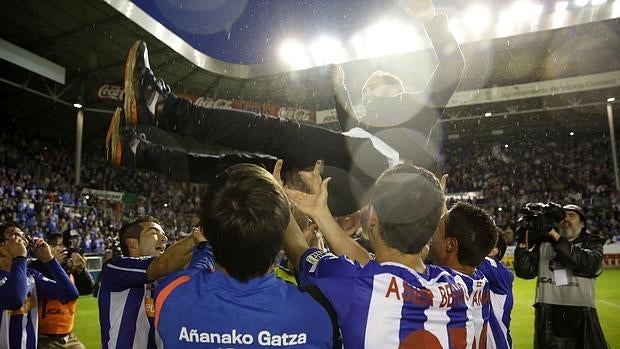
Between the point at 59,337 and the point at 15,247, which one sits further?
the point at 59,337

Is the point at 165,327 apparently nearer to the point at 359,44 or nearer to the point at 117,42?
the point at 117,42

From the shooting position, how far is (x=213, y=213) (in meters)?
1.57

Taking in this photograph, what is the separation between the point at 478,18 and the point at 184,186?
1752cm

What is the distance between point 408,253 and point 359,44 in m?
20.9

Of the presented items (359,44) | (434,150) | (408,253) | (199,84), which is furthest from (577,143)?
(408,253)

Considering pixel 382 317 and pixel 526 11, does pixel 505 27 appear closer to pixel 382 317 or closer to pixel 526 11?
pixel 526 11

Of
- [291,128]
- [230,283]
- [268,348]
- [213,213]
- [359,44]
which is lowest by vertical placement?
[268,348]

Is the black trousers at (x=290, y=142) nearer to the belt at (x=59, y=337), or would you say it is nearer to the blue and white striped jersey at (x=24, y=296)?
the blue and white striped jersey at (x=24, y=296)

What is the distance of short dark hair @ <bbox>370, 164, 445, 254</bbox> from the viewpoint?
177 centimetres

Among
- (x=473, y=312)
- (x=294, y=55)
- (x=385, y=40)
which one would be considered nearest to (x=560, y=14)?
(x=385, y=40)

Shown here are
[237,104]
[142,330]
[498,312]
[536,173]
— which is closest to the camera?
[498,312]

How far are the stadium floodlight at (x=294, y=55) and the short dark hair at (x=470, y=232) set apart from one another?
65.4 feet

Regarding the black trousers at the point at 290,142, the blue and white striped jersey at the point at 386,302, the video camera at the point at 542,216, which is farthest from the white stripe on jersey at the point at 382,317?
the video camera at the point at 542,216

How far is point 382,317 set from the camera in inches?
67.2
